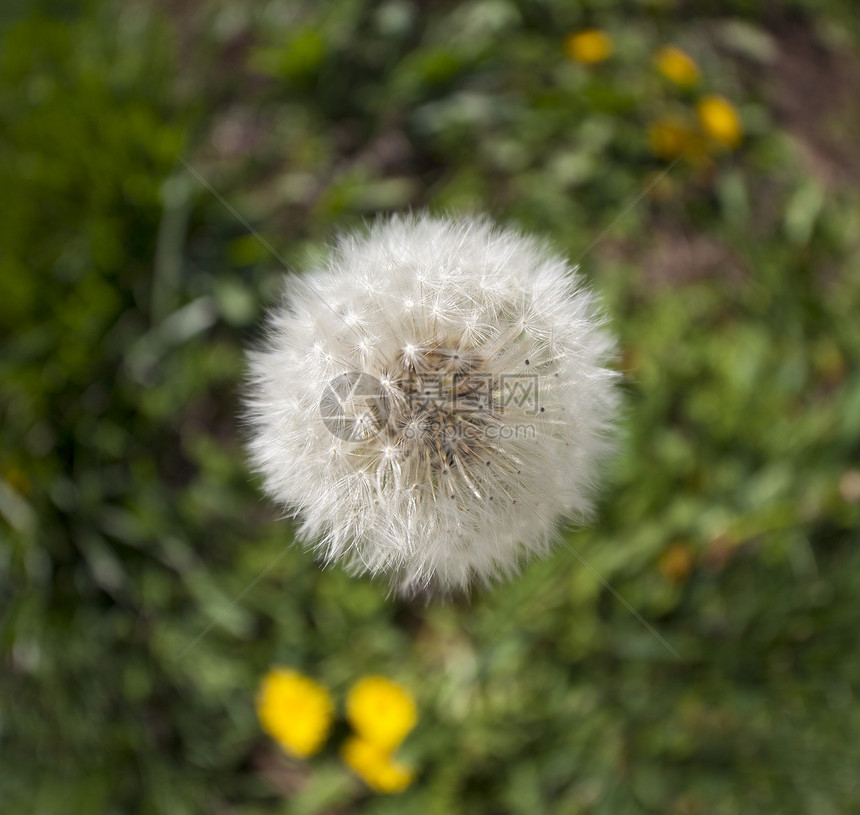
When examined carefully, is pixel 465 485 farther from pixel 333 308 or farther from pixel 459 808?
pixel 459 808

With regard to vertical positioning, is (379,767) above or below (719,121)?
below

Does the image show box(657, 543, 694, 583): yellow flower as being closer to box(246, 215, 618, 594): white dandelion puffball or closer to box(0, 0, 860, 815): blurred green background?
box(0, 0, 860, 815): blurred green background

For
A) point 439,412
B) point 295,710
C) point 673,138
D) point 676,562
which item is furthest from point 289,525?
point 673,138

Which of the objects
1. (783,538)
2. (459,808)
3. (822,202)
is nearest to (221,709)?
(459,808)

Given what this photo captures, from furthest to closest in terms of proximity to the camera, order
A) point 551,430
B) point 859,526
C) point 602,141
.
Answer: point 602,141 → point 859,526 → point 551,430

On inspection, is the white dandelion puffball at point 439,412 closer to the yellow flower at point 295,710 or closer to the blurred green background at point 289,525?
the blurred green background at point 289,525

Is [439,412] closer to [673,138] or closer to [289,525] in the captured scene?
[289,525]
